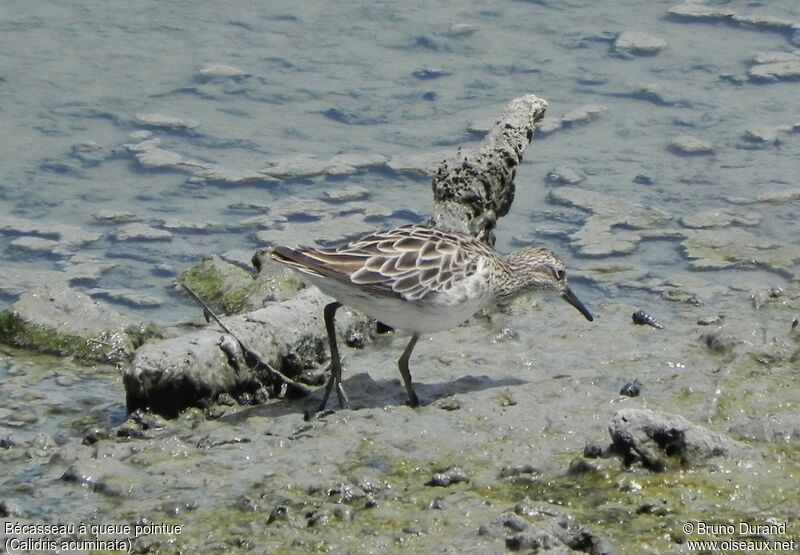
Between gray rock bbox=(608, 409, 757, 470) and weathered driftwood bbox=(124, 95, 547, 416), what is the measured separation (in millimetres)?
2386

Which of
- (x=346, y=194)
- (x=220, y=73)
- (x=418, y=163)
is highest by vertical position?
(x=220, y=73)

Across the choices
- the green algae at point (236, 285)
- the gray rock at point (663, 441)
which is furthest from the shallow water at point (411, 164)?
the gray rock at point (663, 441)

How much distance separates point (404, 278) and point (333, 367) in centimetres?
65

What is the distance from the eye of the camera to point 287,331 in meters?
8.18

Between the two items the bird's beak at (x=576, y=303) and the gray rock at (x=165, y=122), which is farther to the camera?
the gray rock at (x=165, y=122)

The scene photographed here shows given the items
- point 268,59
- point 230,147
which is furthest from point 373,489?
point 268,59

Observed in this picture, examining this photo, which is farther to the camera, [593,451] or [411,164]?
[411,164]

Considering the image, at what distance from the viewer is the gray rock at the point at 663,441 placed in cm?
623

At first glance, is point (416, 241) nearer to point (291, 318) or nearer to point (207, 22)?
point (291, 318)

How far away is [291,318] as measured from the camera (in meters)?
8.31

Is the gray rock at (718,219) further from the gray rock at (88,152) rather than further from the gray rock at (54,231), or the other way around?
the gray rock at (88,152)

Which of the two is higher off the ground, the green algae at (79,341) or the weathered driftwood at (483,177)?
the weathered driftwood at (483,177)

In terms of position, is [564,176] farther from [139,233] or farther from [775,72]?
[139,233]

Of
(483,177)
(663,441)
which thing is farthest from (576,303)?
(663,441)
